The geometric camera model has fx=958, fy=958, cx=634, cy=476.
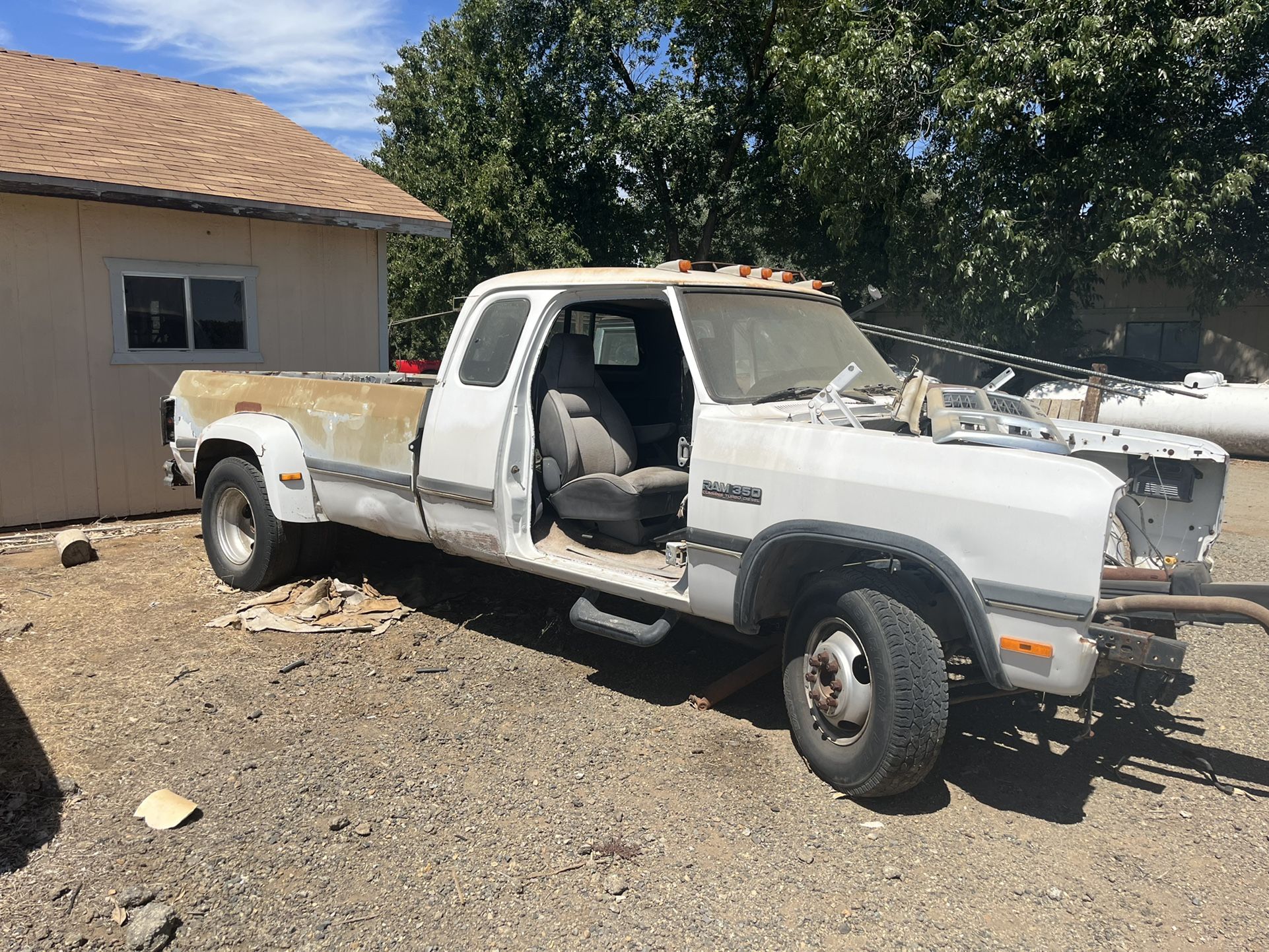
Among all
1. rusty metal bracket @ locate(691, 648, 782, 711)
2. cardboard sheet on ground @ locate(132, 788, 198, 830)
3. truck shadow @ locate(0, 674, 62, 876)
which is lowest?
truck shadow @ locate(0, 674, 62, 876)

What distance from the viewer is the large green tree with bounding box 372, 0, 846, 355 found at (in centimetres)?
1848

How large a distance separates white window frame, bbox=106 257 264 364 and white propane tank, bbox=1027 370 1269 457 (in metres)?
11.4

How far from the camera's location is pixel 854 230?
16.5m

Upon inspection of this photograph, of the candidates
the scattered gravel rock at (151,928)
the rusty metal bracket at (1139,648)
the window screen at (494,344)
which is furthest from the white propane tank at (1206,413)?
the scattered gravel rock at (151,928)

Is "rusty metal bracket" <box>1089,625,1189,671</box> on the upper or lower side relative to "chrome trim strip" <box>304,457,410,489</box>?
lower

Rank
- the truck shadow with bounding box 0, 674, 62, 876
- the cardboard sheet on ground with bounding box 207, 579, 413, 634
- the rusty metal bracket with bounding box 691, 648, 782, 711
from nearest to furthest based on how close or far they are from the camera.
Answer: the truck shadow with bounding box 0, 674, 62, 876, the rusty metal bracket with bounding box 691, 648, 782, 711, the cardboard sheet on ground with bounding box 207, 579, 413, 634

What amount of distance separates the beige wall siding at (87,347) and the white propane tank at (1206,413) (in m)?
11.5

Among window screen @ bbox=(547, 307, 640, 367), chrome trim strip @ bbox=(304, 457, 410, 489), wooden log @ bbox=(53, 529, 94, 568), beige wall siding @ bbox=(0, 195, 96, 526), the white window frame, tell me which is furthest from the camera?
the white window frame

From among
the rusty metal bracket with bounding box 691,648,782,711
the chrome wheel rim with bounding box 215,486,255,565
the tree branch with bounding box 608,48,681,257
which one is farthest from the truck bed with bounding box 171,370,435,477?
the tree branch with bounding box 608,48,681,257

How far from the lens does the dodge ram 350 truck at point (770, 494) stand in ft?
11.1

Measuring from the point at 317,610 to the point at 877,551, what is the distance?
12.5 ft

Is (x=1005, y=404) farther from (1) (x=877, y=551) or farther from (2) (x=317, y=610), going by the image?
(2) (x=317, y=610)

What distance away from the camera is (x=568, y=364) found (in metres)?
5.33

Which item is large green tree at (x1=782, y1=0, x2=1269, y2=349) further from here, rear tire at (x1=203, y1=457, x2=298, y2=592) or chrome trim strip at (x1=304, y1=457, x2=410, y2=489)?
rear tire at (x1=203, y1=457, x2=298, y2=592)
